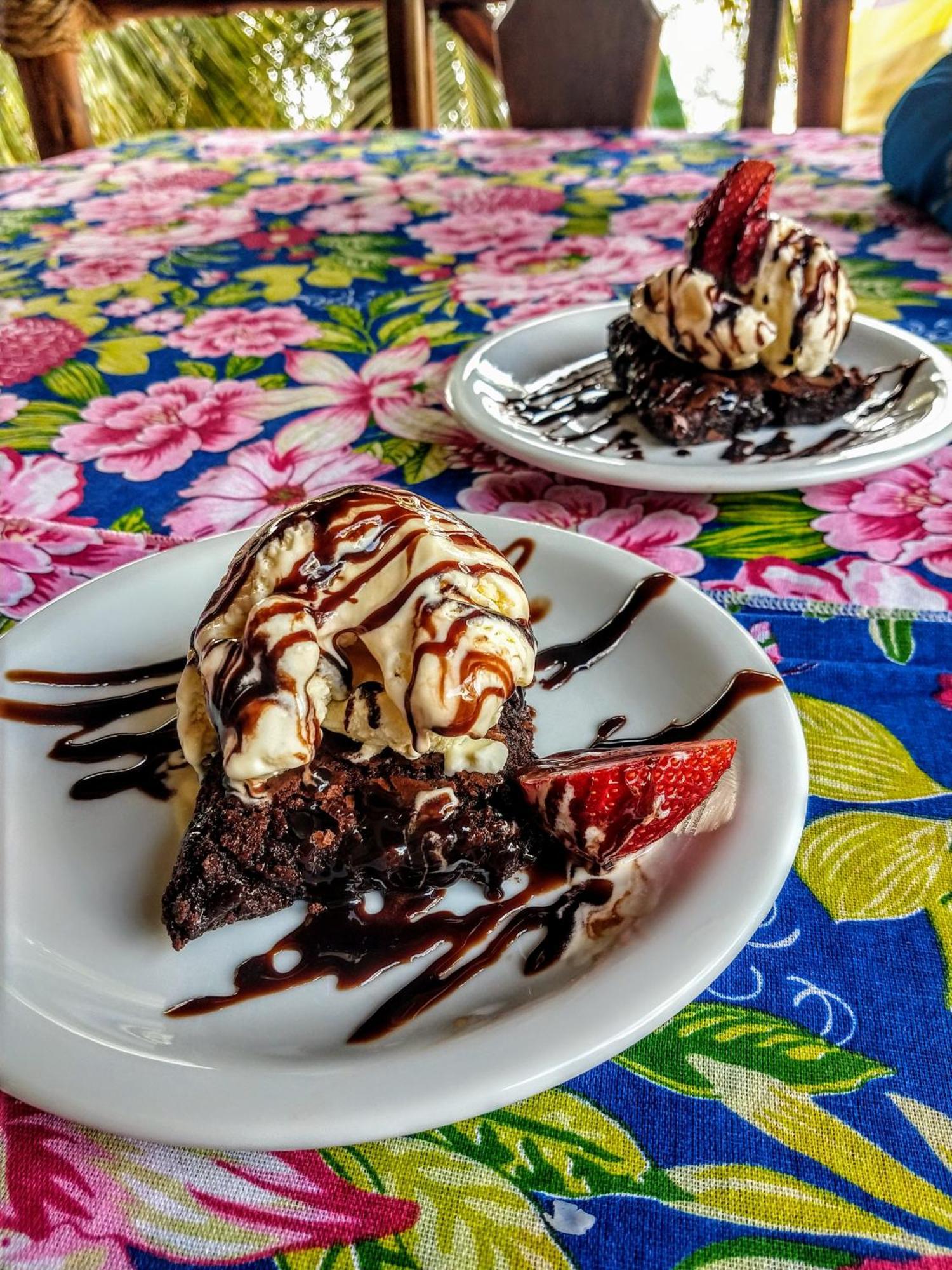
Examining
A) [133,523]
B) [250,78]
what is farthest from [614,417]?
[250,78]

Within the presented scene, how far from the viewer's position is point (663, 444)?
1.28 metres

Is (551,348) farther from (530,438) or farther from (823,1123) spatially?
(823,1123)

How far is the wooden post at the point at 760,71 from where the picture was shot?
8.98 feet

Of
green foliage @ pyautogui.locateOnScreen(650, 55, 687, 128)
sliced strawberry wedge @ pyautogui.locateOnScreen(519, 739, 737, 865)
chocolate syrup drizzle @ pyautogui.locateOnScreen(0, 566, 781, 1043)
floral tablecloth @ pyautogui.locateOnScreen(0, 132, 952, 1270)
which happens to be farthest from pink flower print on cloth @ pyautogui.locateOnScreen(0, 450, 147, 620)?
green foliage @ pyautogui.locateOnScreen(650, 55, 687, 128)

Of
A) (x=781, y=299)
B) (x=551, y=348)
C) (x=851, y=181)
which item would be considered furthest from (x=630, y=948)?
(x=851, y=181)

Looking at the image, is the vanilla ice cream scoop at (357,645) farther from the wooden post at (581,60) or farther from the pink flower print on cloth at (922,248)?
the wooden post at (581,60)

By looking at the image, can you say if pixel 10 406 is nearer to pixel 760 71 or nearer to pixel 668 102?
pixel 760 71

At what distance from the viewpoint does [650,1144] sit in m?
0.57

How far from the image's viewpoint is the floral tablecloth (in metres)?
0.54

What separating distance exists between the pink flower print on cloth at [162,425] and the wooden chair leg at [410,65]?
193 cm

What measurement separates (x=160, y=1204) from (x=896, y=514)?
1016mm

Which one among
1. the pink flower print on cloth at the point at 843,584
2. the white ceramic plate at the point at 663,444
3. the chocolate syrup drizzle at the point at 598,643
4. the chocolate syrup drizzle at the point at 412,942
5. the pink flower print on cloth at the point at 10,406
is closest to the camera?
the chocolate syrup drizzle at the point at 412,942

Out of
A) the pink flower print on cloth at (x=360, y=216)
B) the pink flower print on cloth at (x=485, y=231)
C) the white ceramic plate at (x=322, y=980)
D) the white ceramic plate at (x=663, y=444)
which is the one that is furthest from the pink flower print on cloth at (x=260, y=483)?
the pink flower print on cloth at (x=360, y=216)

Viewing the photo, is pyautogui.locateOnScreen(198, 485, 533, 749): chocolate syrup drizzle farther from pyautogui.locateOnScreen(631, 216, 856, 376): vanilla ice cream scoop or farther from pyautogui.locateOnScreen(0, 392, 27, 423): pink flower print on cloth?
pyautogui.locateOnScreen(0, 392, 27, 423): pink flower print on cloth
